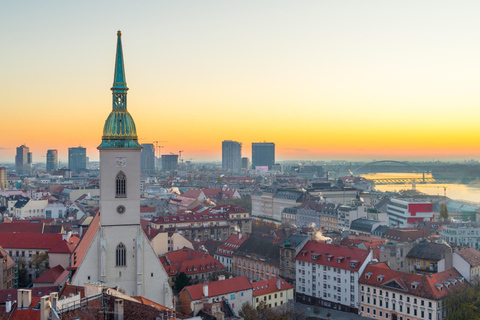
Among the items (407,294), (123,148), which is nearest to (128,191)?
(123,148)

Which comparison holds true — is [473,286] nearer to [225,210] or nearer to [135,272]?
[135,272]

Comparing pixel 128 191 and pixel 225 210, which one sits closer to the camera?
pixel 128 191

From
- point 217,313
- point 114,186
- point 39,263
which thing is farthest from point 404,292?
point 39,263

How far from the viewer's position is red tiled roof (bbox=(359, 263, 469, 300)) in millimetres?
49688

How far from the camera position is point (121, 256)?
38.9 m

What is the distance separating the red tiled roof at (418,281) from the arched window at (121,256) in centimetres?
2620

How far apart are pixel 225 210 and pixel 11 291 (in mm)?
61664

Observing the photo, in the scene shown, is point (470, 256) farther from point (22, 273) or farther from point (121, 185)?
point (22, 273)

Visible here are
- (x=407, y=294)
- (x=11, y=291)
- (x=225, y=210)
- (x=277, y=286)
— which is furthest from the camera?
(x=225, y=210)

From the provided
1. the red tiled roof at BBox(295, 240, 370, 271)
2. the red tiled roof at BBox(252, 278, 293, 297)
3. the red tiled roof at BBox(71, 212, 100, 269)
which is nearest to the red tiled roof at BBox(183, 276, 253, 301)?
the red tiled roof at BBox(252, 278, 293, 297)

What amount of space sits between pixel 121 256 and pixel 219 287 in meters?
12.6

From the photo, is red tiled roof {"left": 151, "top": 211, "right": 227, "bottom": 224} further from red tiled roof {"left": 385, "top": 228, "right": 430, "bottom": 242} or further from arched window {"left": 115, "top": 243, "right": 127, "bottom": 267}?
arched window {"left": 115, "top": 243, "right": 127, "bottom": 267}

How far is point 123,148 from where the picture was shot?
1527 inches

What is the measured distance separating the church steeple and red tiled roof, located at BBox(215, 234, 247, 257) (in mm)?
35393
